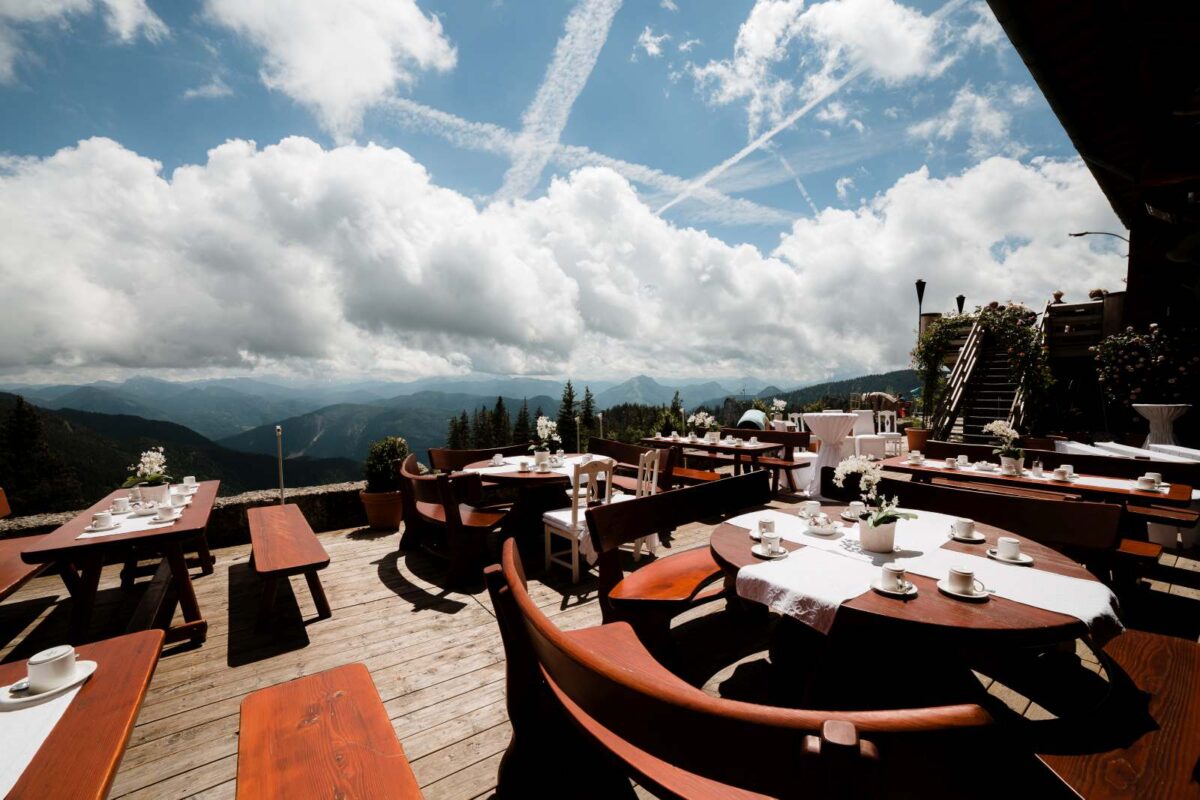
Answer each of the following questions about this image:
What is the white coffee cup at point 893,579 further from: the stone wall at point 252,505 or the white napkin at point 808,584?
the stone wall at point 252,505

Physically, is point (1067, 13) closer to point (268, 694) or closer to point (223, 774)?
point (268, 694)

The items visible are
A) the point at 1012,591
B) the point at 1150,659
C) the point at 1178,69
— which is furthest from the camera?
the point at 1178,69

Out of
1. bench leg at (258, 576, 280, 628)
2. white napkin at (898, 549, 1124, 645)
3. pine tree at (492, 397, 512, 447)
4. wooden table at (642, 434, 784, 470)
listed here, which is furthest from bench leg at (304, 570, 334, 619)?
pine tree at (492, 397, 512, 447)

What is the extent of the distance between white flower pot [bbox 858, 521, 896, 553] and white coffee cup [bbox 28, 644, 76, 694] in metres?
2.85

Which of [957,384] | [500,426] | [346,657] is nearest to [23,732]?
[346,657]

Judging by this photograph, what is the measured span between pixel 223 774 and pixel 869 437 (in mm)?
9388

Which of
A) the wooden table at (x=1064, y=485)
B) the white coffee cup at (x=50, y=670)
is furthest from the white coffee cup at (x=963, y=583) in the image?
the wooden table at (x=1064, y=485)

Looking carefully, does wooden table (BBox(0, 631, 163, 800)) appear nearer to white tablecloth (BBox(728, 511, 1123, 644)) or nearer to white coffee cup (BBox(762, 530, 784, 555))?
white tablecloth (BBox(728, 511, 1123, 644))

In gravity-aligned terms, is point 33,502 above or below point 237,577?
below

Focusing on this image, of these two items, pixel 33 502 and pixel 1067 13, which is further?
pixel 33 502

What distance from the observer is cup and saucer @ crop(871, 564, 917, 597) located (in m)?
1.70

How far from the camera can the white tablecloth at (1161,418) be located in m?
6.11

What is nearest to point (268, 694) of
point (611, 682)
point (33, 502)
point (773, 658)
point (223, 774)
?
point (223, 774)

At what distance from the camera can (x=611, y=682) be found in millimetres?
861
